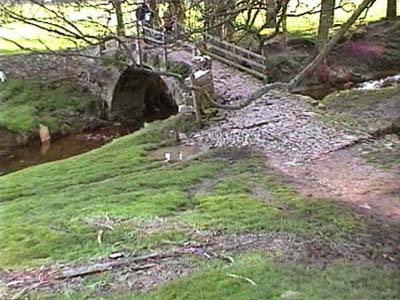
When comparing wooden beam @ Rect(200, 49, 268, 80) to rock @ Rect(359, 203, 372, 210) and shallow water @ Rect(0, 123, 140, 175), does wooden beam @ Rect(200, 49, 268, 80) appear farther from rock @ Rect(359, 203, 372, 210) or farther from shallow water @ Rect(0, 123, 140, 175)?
rock @ Rect(359, 203, 372, 210)

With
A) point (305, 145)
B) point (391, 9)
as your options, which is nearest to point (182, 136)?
point (305, 145)

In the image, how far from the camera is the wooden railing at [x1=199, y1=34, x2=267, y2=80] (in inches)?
748

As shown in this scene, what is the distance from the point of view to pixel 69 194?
11.3 m

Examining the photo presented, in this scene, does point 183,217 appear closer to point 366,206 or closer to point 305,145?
point 366,206

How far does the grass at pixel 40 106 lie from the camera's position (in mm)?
22969

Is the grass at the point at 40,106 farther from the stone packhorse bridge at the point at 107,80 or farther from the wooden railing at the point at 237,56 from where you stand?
the wooden railing at the point at 237,56

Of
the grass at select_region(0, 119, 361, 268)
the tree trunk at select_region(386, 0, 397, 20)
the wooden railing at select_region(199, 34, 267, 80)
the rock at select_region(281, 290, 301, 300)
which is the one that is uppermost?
the rock at select_region(281, 290, 301, 300)

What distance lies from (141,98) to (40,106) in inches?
135

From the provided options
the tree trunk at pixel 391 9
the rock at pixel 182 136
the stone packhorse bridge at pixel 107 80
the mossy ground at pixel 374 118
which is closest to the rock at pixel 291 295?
the mossy ground at pixel 374 118

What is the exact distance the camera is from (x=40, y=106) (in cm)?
2422

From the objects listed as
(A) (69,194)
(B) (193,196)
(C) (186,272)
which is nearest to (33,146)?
(A) (69,194)

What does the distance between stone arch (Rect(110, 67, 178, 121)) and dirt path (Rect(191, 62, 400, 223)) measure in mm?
6304

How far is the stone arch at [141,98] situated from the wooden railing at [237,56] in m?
3.78

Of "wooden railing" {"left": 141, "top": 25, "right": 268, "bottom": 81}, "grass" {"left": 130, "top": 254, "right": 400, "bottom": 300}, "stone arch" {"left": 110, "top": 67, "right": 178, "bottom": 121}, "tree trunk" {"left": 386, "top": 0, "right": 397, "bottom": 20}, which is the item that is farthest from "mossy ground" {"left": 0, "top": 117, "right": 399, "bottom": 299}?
"tree trunk" {"left": 386, "top": 0, "right": 397, "bottom": 20}
